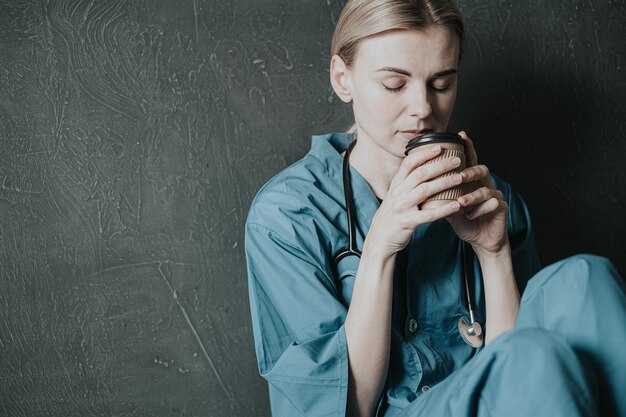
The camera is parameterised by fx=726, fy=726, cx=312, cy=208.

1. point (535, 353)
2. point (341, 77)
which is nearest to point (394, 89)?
point (341, 77)

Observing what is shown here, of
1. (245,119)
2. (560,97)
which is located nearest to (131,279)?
(245,119)

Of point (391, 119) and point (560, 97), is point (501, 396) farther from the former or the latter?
point (560, 97)

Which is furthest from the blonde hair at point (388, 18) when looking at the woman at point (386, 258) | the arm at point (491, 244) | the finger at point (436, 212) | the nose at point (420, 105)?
the finger at point (436, 212)

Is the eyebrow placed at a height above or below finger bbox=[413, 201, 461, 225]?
above

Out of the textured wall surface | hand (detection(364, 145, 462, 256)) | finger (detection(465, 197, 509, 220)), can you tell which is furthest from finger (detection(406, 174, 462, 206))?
the textured wall surface

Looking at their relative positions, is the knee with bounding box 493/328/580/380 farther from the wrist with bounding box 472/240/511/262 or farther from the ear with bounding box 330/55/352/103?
the ear with bounding box 330/55/352/103

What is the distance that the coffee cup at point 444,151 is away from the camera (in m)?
1.09

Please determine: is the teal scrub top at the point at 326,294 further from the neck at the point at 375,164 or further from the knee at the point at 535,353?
the knee at the point at 535,353

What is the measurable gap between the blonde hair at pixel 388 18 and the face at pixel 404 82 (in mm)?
13

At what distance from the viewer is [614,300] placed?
3.18ft

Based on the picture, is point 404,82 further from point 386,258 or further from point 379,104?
point 386,258

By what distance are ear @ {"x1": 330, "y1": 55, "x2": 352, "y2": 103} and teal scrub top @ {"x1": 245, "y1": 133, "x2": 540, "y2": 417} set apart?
0.35ft

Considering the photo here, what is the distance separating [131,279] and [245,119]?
1.40 ft

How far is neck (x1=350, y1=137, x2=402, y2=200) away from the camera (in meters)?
1.35
